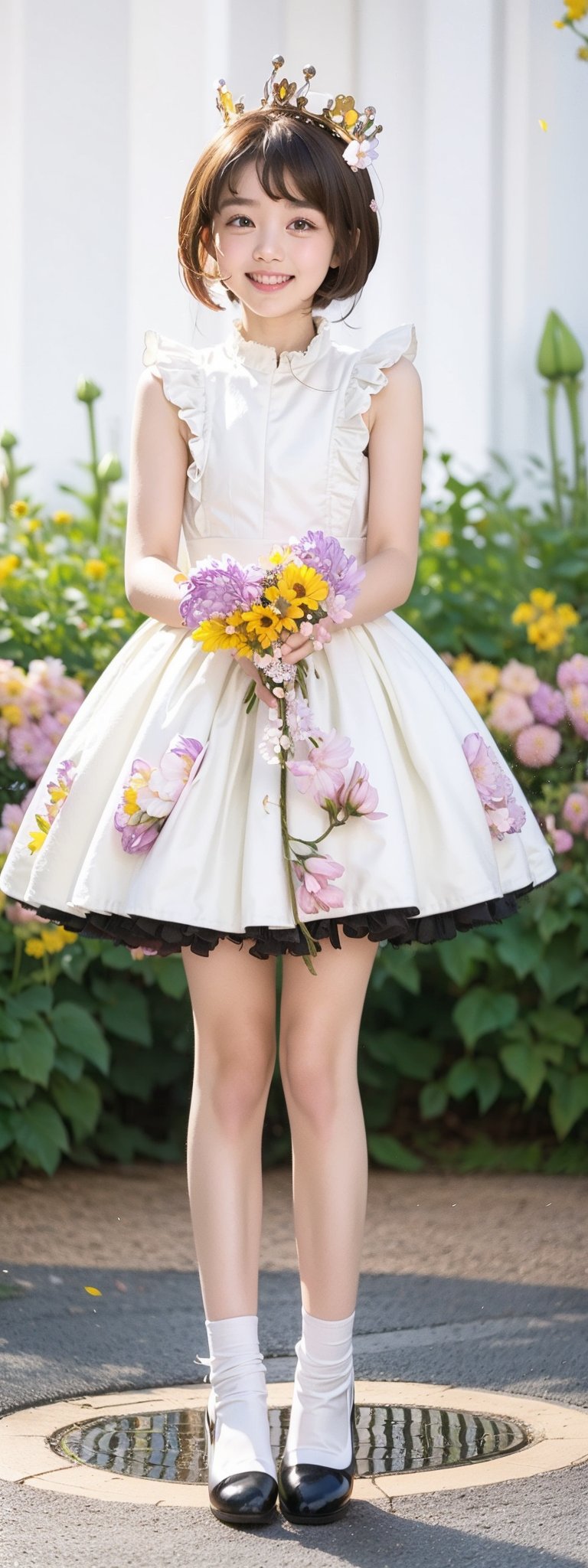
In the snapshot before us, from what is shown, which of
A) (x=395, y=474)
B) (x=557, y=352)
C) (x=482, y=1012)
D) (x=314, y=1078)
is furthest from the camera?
(x=557, y=352)

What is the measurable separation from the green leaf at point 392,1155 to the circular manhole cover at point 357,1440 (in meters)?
1.33

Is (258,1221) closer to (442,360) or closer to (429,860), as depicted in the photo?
(429,860)

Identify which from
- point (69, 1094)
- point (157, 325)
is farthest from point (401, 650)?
point (157, 325)

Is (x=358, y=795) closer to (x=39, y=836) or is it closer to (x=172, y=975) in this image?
(x=39, y=836)

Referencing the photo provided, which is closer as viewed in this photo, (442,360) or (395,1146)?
(395,1146)

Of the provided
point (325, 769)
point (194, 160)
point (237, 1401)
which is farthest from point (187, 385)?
point (194, 160)

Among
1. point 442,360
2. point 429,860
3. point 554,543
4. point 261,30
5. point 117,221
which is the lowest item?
point 429,860

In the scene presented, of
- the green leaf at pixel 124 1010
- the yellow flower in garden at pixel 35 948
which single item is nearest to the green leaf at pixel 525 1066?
the green leaf at pixel 124 1010

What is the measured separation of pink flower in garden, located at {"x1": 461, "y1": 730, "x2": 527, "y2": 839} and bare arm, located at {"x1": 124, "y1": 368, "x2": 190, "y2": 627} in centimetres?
36

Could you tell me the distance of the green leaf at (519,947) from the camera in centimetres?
317

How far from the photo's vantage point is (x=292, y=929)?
5.58ft

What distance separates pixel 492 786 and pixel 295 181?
0.68m

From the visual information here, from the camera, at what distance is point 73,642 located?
3.37 metres

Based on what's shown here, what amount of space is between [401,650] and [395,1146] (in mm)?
1763
